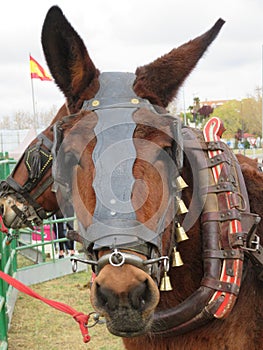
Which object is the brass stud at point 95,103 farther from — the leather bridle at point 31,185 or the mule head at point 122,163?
the leather bridle at point 31,185

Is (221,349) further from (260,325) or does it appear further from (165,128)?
(165,128)

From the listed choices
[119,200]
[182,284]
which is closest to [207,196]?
[182,284]

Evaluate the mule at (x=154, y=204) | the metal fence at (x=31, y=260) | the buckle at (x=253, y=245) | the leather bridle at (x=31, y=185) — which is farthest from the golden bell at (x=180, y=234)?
the metal fence at (x=31, y=260)

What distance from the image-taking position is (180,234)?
2.54 meters

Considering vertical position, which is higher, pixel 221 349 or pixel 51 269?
pixel 221 349

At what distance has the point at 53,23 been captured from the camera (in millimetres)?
2451

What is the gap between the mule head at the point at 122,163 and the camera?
1.98 meters

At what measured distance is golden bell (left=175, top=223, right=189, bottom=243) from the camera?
8.32 ft

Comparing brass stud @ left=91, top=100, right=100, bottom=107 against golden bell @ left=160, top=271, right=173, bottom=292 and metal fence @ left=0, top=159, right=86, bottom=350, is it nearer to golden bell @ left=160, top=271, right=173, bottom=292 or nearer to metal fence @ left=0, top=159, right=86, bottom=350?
golden bell @ left=160, top=271, right=173, bottom=292

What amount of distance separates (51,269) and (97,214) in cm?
781

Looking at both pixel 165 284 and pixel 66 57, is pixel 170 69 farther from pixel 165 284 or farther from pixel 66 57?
pixel 165 284

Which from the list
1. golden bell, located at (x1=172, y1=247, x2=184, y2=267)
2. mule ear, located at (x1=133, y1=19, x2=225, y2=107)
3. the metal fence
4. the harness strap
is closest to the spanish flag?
the metal fence

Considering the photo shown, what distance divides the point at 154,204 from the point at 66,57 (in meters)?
1.00

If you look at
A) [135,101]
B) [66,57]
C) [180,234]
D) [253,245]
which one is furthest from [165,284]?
[66,57]
